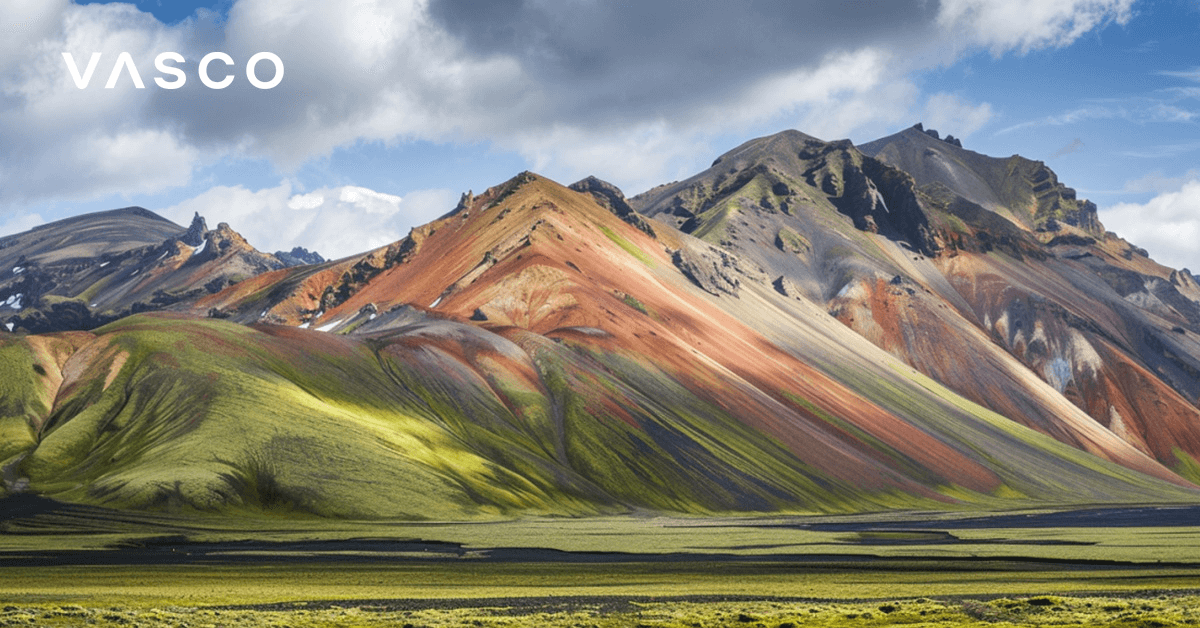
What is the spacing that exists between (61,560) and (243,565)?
16.7 metres

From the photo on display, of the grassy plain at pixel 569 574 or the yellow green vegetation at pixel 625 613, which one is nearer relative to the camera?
the yellow green vegetation at pixel 625 613

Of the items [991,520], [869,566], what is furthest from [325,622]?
[991,520]

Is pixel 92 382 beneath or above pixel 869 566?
above

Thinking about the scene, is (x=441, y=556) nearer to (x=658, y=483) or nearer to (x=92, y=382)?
(x=658, y=483)

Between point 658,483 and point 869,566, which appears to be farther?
point 658,483

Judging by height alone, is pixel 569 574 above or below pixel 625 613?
below

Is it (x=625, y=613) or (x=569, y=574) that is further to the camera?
(x=569, y=574)

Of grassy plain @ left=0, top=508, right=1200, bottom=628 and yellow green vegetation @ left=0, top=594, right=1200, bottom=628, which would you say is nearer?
yellow green vegetation @ left=0, top=594, right=1200, bottom=628

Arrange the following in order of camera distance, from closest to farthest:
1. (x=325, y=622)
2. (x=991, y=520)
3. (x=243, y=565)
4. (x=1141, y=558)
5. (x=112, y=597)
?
1. (x=325, y=622)
2. (x=112, y=597)
3. (x=243, y=565)
4. (x=1141, y=558)
5. (x=991, y=520)

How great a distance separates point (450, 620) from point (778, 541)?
2880 inches

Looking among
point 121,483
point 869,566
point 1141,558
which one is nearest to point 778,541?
point 869,566

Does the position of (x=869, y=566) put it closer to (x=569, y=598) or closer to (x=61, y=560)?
(x=569, y=598)

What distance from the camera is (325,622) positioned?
65.2 m

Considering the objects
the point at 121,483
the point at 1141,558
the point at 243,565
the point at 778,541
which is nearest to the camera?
the point at 243,565
